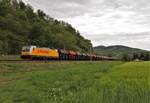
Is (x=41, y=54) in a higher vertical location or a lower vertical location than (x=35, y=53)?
lower

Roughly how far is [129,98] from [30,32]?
92.8m

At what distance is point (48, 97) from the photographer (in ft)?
47.2

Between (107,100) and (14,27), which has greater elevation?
(14,27)

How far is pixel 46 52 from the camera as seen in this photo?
55.3 metres

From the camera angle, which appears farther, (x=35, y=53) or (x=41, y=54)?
(x=41, y=54)

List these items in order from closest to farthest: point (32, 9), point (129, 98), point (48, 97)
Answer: point (129, 98) → point (48, 97) → point (32, 9)

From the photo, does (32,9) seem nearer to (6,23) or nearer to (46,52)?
(6,23)

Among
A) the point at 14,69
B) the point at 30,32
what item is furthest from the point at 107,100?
the point at 30,32

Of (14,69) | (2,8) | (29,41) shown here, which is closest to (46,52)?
(14,69)

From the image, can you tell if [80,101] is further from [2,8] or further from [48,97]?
[2,8]

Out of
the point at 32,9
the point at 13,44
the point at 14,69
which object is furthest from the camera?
the point at 32,9

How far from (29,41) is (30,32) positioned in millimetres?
10071

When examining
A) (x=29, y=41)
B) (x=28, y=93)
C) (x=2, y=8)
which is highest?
(x=2, y=8)

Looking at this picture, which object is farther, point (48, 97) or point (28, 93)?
point (28, 93)
